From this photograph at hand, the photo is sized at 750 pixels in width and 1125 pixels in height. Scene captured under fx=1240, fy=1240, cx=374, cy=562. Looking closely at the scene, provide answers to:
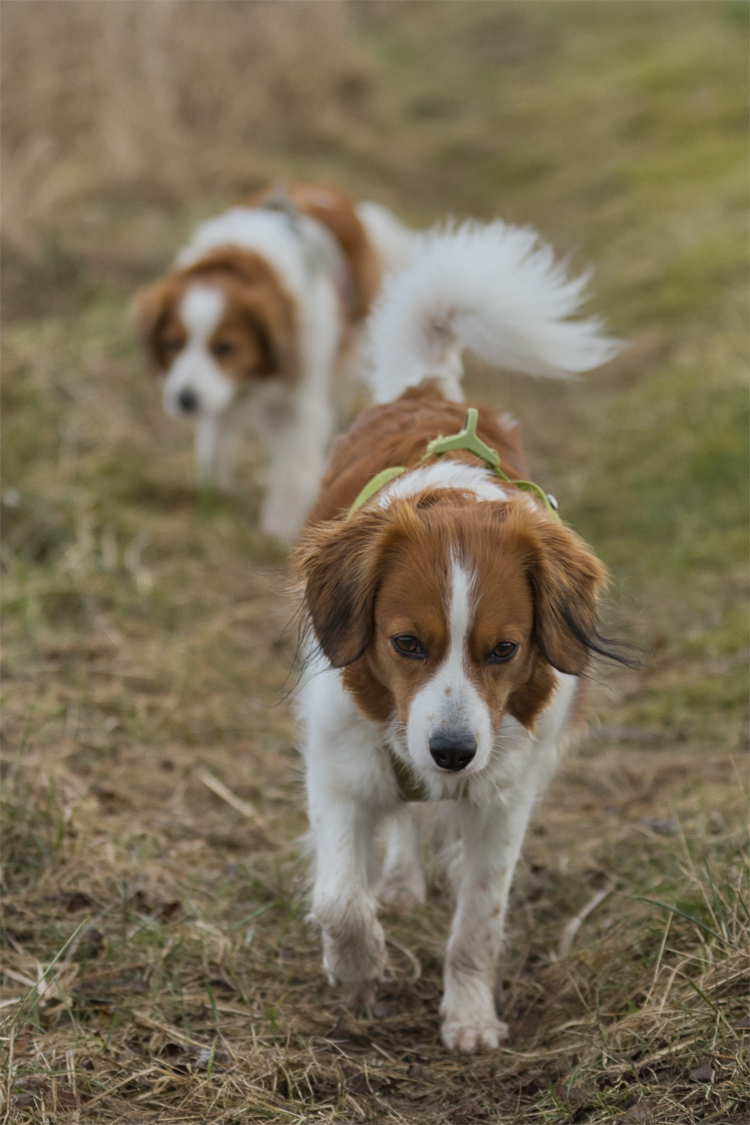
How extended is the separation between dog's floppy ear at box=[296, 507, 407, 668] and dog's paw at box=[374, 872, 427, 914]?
121cm

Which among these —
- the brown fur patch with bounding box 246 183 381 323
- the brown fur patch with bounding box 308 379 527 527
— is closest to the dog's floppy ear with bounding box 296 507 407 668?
the brown fur patch with bounding box 308 379 527 527

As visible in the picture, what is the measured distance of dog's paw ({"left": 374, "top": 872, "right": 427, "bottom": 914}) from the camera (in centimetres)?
385

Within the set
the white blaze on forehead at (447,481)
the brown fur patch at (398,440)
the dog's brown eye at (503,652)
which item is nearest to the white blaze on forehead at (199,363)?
the brown fur patch at (398,440)

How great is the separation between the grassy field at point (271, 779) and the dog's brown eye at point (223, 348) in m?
0.85

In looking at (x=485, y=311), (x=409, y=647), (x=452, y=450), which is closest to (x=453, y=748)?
(x=409, y=647)

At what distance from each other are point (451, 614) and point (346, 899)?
2.86 feet

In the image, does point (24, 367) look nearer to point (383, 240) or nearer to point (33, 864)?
point (383, 240)

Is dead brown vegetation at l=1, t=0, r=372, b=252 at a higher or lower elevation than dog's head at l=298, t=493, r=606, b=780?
higher

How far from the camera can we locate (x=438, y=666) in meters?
2.76

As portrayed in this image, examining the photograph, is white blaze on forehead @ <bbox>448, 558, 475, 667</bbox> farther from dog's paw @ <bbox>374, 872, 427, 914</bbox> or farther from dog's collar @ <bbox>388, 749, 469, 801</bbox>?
dog's paw @ <bbox>374, 872, 427, 914</bbox>

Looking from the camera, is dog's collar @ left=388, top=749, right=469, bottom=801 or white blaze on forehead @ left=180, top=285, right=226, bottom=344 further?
white blaze on forehead @ left=180, top=285, right=226, bottom=344

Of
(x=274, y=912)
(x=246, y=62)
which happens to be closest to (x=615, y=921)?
(x=274, y=912)

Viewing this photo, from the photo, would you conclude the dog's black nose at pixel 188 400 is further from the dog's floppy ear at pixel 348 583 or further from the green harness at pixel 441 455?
the dog's floppy ear at pixel 348 583

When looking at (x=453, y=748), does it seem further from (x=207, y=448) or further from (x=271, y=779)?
(x=207, y=448)
